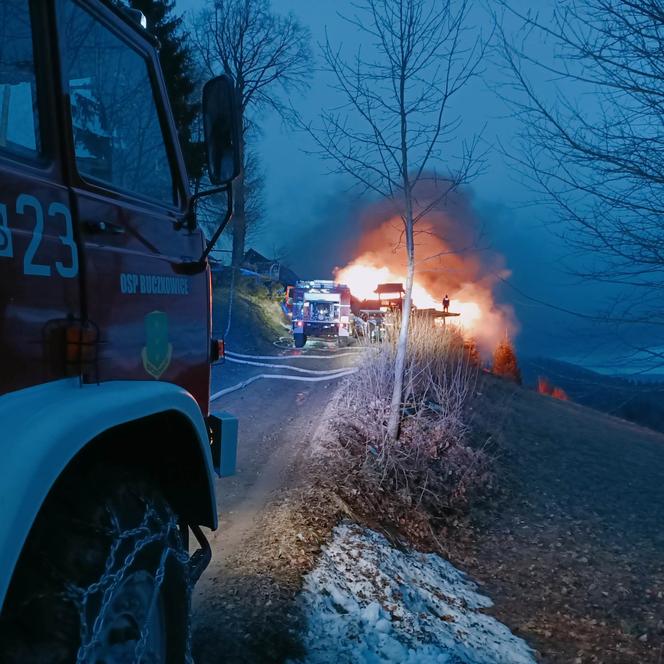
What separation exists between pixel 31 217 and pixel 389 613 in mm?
3717

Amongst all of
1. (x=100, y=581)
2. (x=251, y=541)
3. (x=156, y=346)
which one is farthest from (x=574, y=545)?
(x=100, y=581)

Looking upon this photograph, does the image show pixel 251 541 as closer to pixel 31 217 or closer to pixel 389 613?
pixel 389 613

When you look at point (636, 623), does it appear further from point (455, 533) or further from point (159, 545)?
point (159, 545)

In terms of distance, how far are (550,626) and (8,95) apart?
5.65 metres

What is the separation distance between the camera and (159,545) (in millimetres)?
2109

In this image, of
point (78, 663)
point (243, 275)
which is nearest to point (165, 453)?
point (78, 663)

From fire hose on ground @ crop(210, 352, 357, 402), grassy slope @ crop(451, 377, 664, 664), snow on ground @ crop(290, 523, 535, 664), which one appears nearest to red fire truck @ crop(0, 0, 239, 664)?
snow on ground @ crop(290, 523, 535, 664)

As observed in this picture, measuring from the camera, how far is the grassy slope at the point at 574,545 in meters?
5.29

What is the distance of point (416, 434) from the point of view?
8273mm

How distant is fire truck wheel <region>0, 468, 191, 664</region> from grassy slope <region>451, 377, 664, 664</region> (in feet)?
12.1

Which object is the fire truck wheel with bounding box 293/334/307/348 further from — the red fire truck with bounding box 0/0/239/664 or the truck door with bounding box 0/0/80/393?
the truck door with bounding box 0/0/80/393

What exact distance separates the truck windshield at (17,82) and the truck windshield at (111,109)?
0.53 feet

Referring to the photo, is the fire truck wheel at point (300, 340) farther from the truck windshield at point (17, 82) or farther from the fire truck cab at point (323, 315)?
the truck windshield at point (17, 82)

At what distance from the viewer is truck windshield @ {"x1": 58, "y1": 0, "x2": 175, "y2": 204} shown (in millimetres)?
2125
